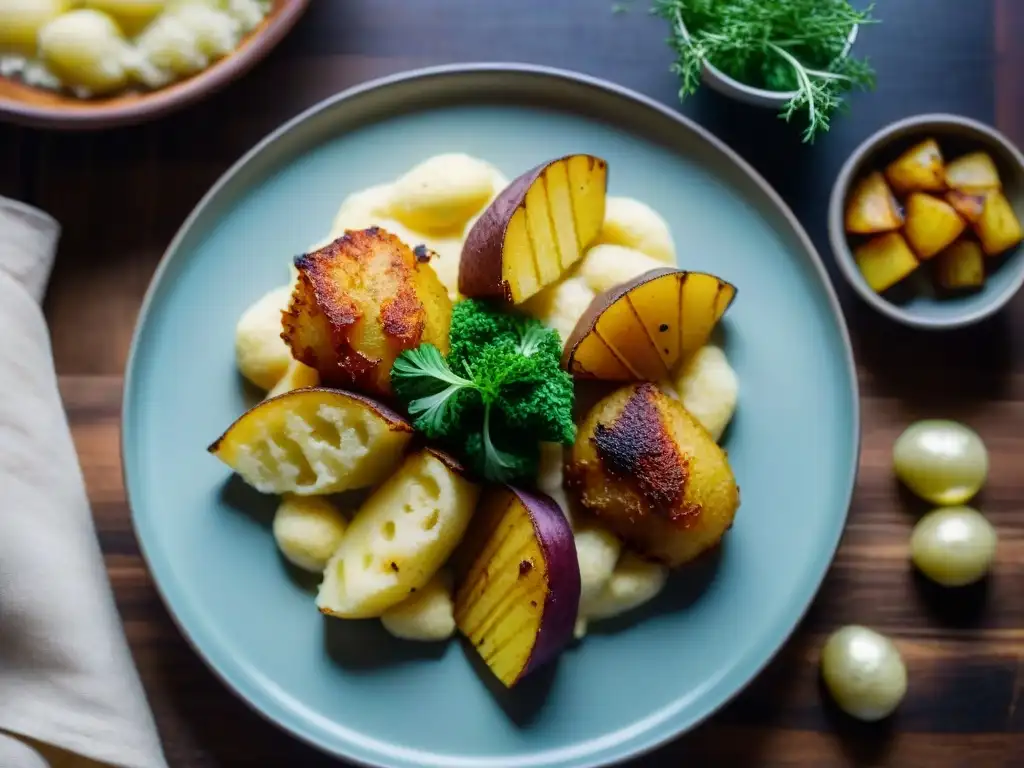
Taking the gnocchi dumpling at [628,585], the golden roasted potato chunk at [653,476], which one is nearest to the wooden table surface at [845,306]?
the gnocchi dumpling at [628,585]

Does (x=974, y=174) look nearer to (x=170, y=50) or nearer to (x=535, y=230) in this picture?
(x=535, y=230)

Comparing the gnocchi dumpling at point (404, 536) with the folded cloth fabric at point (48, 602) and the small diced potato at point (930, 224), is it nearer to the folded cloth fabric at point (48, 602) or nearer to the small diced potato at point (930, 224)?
the folded cloth fabric at point (48, 602)

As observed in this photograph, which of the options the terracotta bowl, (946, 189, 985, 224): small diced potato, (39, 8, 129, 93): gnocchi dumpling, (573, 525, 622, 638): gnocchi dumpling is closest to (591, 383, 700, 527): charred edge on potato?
(573, 525, 622, 638): gnocchi dumpling

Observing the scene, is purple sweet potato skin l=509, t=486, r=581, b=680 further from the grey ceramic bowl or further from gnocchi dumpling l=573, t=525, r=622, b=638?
the grey ceramic bowl

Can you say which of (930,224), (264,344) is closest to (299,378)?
(264,344)

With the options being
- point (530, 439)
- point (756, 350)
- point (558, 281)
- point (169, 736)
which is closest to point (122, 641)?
point (169, 736)
